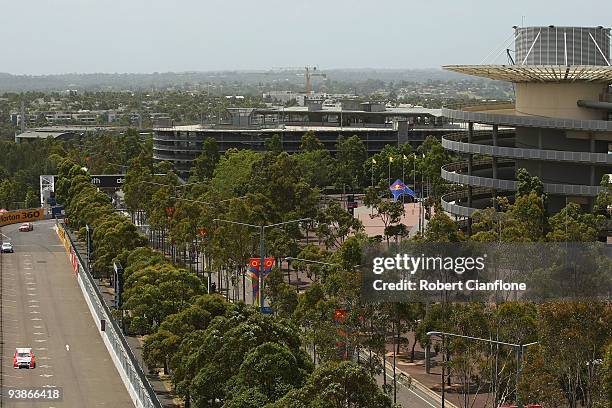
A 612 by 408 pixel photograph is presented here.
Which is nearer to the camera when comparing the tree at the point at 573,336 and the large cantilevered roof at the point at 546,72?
the tree at the point at 573,336

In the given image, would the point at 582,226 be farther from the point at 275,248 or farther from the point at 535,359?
the point at 535,359

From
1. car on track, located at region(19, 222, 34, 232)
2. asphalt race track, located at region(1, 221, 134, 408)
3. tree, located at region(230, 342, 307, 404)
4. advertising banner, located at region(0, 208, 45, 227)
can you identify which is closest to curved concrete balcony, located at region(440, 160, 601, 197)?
asphalt race track, located at region(1, 221, 134, 408)

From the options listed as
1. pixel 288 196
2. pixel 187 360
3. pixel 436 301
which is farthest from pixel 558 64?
pixel 187 360

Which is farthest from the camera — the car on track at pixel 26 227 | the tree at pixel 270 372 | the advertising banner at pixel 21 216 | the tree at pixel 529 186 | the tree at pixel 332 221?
the advertising banner at pixel 21 216

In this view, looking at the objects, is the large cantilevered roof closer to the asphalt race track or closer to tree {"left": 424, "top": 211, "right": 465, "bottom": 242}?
tree {"left": 424, "top": 211, "right": 465, "bottom": 242}

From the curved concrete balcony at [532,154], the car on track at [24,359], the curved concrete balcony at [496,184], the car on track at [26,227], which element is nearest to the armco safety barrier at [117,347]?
the car on track at [24,359]

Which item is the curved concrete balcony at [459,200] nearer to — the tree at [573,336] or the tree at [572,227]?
the tree at [572,227]
